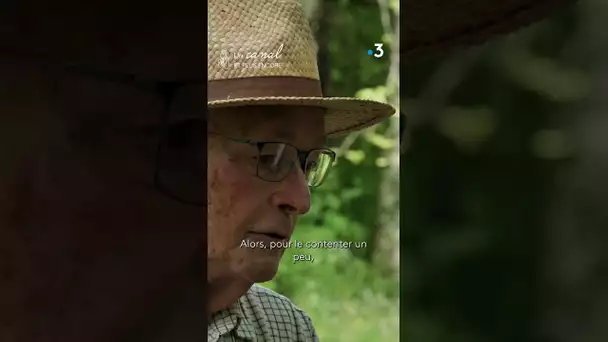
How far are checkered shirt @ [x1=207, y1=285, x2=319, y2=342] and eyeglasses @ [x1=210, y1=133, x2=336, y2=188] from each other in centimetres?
17

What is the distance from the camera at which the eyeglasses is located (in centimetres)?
91

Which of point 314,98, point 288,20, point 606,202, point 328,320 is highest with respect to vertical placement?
point 288,20

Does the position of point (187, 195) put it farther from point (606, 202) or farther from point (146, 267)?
point (606, 202)

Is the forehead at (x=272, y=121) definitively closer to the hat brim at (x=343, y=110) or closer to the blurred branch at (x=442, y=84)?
the hat brim at (x=343, y=110)

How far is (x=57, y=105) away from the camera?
0.99 m

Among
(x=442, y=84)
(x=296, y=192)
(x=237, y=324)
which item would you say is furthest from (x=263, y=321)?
(x=442, y=84)

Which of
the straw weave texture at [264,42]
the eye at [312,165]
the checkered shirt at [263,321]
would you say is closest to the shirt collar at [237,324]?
the checkered shirt at [263,321]

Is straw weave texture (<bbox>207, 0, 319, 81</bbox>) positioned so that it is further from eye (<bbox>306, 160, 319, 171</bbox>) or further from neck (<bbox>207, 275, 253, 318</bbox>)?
neck (<bbox>207, 275, 253, 318</bbox>)

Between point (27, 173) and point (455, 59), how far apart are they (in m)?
0.67

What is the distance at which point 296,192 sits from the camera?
91 centimetres

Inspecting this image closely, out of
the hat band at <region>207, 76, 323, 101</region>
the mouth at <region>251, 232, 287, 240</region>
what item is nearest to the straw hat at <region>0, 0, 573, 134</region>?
the hat band at <region>207, 76, 323, 101</region>

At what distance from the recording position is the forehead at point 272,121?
889 mm

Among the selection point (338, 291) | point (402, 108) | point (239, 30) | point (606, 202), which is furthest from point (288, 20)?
point (606, 202)

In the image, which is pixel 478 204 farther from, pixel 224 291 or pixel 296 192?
pixel 224 291
